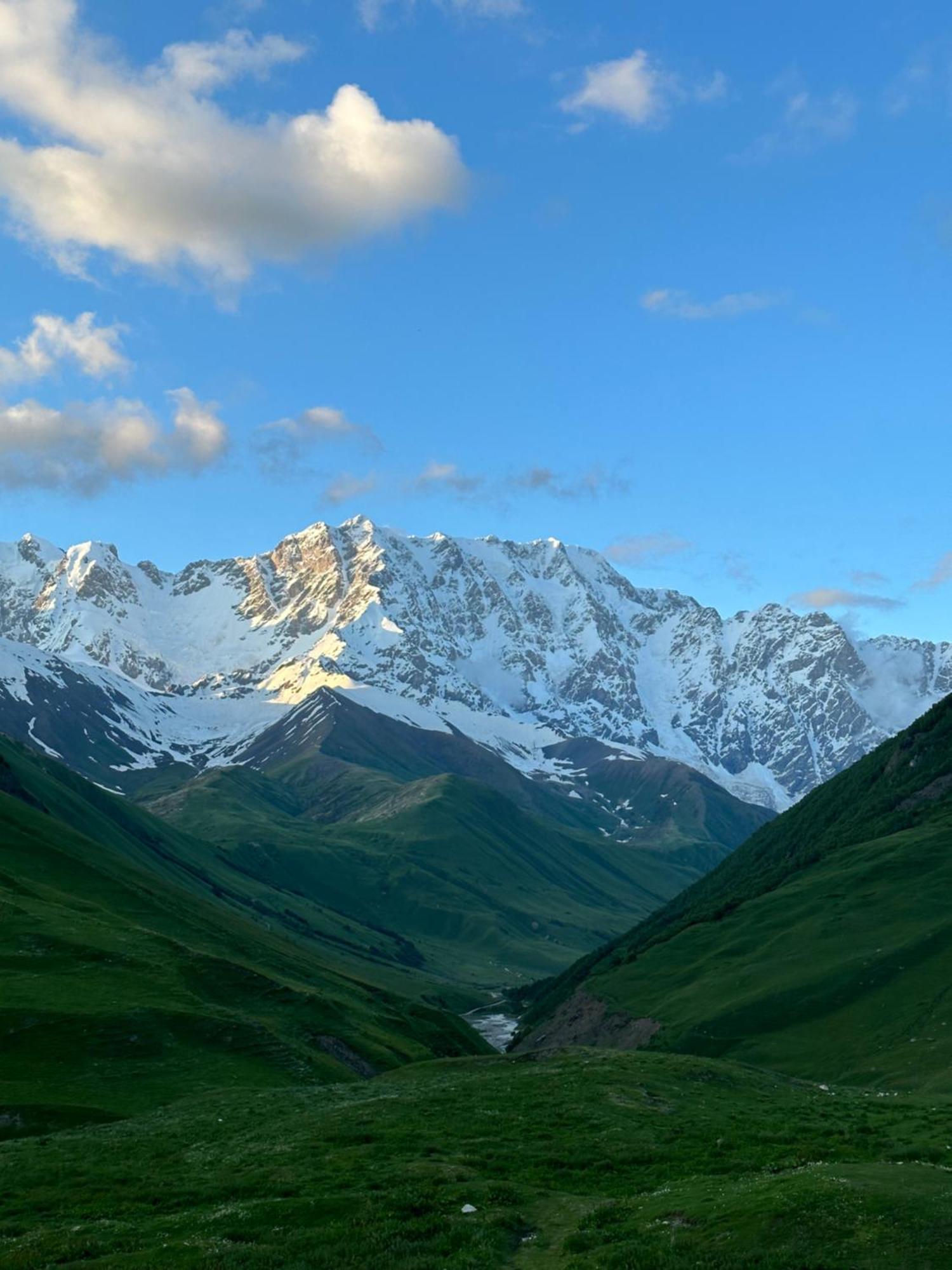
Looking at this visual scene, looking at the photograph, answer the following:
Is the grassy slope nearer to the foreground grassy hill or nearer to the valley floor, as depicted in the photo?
the valley floor

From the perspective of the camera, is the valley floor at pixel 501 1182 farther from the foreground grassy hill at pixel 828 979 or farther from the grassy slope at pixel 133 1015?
the foreground grassy hill at pixel 828 979

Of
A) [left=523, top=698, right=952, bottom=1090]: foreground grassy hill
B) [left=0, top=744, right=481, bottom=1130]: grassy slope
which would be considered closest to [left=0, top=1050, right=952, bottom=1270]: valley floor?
[left=0, top=744, right=481, bottom=1130]: grassy slope

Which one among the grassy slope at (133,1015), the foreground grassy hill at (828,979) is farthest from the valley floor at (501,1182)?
the foreground grassy hill at (828,979)

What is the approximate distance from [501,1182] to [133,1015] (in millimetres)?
62503

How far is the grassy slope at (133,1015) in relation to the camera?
86.2 metres

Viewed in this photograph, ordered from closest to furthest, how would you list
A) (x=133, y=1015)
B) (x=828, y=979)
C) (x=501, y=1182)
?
(x=501, y=1182) < (x=133, y=1015) < (x=828, y=979)

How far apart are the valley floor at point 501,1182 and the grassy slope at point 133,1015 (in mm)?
13447

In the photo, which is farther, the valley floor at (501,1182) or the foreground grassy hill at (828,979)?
the foreground grassy hill at (828,979)

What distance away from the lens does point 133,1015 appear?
99312 millimetres

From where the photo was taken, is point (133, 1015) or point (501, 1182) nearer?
point (501, 1182)

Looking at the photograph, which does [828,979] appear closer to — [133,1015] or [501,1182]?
[133,1015]

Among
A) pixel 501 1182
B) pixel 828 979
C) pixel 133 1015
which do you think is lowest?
pixel 133 1015

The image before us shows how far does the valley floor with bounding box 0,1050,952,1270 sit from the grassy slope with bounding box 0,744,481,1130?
13.4 m

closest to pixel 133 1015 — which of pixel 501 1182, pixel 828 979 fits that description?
pixel 501 1182
